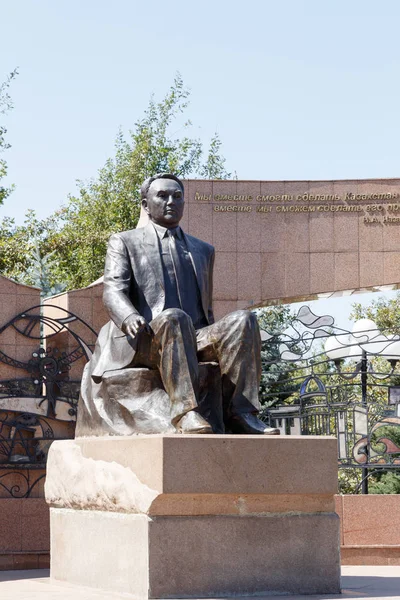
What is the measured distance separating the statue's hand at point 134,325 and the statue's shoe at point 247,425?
743 millimetres

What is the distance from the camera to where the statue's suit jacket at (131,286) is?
21.8 feet

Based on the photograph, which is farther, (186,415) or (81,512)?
(81,512)

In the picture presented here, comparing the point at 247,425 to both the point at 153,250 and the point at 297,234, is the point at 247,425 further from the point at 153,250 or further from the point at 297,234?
the point at 297,234

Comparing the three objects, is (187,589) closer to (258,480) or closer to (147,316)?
(258,480)

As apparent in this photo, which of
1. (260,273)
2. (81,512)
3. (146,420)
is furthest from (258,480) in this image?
(260,273)

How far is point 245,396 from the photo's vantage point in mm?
6410

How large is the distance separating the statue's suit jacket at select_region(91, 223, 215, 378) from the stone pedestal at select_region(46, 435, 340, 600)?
661 mm

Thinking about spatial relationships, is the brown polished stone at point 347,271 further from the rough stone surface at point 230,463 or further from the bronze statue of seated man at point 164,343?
the rough stone surface at point 230,463

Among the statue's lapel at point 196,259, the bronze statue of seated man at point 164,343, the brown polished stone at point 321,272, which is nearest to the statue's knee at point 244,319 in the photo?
the bronze statue of seated man at point 164,343

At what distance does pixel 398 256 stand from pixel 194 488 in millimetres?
6848

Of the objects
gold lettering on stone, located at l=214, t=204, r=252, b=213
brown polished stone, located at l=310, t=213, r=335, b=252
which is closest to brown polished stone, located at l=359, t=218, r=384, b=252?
brown polished stone, located at l=310, t=213, r=335, b=252

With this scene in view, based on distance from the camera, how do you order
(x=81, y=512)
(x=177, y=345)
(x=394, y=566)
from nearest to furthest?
1. (x=177, y=345)
2. (x=81, y=512)
3. (x=394, y=566)

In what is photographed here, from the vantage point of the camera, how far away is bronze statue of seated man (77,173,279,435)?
618cm

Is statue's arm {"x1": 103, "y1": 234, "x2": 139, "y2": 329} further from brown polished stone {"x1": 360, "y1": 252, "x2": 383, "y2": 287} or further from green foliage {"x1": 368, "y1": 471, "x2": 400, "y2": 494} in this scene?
green foliage {"x1": 368, "y1": 471, "x2": 400, "y2": 494}
